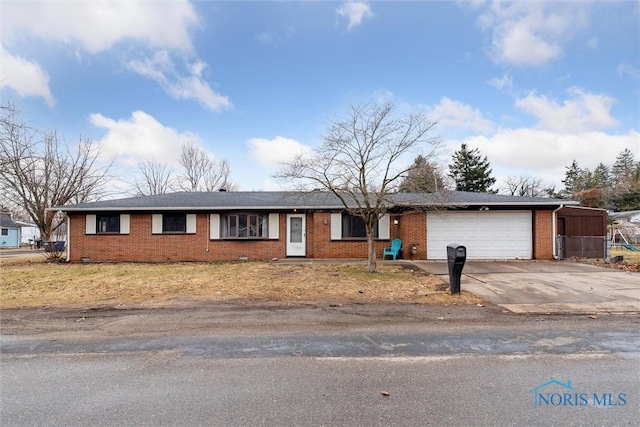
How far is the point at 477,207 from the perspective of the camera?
47.8ft

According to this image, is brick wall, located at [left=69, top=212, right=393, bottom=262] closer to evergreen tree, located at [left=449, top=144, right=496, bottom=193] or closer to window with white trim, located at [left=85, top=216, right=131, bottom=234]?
window with white trim, located at [left=85, top=216, right=131, bottom=234]

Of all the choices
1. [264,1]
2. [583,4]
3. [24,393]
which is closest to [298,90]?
[264,1]

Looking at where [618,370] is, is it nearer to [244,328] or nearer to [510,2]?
[244,328]

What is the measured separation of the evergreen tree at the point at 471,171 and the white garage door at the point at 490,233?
27069 millimetres

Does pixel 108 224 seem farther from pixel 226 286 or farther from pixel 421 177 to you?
pixel 421 177

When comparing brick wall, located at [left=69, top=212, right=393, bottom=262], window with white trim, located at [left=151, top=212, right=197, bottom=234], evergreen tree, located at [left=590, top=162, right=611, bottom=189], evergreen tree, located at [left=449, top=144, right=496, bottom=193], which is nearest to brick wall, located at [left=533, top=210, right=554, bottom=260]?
brick wall, located at [left=69, top=212, right=393, bottom=262]

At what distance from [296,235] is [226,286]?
656 cm

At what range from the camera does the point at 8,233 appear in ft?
131

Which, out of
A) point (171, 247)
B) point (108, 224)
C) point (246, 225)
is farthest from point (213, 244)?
point (108, 224)

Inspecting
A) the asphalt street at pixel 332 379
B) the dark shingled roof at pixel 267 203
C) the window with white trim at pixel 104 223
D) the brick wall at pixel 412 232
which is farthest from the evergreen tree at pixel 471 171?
the asphalt street at pixel 332 379

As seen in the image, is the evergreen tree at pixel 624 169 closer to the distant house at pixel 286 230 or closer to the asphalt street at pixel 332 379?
the distant house at pixel 286 230

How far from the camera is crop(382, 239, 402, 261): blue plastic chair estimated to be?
14.5 m

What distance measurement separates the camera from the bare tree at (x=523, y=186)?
1772 inches

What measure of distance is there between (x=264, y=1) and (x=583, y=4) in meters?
11.2
